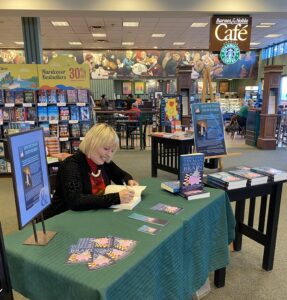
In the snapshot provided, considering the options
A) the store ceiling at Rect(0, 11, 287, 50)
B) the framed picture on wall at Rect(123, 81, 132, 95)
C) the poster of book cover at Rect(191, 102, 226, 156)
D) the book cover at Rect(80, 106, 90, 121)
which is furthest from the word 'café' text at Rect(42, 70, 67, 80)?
the framed picture on wall at Rect(123, 81, 132, 95)

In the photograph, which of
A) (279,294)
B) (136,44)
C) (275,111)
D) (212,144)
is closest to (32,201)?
(279,294)

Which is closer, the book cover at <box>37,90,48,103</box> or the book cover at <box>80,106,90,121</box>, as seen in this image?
Answer: the book cover at <box>37,90,48,103</box>

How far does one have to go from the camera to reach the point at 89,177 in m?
1.88

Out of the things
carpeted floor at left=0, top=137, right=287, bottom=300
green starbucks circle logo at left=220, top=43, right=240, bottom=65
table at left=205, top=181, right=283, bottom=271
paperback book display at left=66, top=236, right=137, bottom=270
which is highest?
green starbucks circle logo at left=220, top=43, right=240, bottom=65

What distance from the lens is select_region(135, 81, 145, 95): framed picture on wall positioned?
49.8 feet

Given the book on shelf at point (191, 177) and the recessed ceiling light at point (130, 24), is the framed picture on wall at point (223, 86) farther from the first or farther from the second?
the book on shelf at point (191, 177)

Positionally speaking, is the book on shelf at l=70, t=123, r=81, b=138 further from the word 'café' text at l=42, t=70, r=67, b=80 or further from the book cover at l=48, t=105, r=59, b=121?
the word 'café' text at l=42, t=70, r=67, b=80

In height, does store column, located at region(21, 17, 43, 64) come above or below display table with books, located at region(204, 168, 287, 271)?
above

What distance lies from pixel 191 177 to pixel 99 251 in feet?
2.84

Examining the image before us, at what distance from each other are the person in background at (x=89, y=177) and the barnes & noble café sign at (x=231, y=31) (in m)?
4.80

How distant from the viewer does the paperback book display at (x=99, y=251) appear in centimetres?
115

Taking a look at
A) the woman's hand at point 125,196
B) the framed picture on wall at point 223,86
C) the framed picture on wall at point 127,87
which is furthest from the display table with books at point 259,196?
the framed picture on wall at point 223,86

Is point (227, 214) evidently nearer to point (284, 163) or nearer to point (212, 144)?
point (212, 144)

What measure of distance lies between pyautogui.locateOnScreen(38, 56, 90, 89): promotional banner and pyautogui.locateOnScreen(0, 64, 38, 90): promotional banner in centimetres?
15
